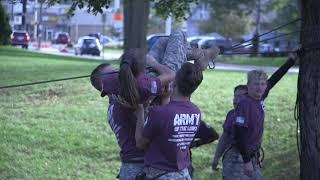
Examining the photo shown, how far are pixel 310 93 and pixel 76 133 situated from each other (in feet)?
18.5

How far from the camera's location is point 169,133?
13.9ft

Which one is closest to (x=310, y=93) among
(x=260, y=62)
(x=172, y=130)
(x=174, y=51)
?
(x=174, y=51)

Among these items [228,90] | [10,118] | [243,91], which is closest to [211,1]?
[228,90]

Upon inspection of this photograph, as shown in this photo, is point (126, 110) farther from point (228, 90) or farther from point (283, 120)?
point (228, 90)

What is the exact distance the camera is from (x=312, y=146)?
19.3 feet

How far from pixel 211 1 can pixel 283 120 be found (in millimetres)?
38850

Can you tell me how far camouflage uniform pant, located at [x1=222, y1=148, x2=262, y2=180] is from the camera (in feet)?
19.6

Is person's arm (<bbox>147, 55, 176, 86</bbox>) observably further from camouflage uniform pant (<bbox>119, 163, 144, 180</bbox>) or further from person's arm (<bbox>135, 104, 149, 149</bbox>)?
camouflage uniform pant (<bbox>119, 163, 144, 180</bbox>)

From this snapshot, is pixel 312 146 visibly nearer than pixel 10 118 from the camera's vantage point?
Yes

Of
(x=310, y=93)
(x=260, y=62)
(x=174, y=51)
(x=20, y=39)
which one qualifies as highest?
(x=174, y=51)

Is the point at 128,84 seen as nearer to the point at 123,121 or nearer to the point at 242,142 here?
the point at 123,121

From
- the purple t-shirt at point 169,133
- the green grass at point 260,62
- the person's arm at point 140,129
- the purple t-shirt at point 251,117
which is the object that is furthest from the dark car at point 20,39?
the purple t-shirt at point 169,133

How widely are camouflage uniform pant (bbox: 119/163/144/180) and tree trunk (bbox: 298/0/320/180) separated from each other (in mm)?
2032

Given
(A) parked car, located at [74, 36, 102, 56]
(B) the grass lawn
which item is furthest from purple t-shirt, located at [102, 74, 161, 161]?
(A) parked car, located at [74, 36, 102, 56]
